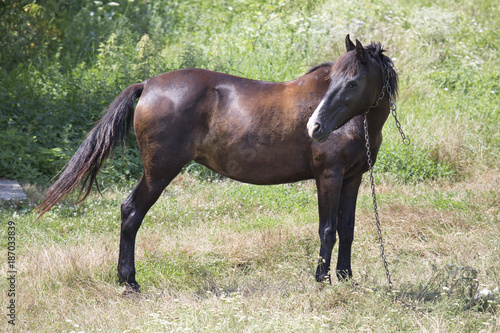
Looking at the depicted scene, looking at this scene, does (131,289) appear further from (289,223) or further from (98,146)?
(289,223)

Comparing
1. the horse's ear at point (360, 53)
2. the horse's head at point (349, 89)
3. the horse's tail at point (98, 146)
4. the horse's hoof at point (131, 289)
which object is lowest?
the horse's hoof at point (131, 289)

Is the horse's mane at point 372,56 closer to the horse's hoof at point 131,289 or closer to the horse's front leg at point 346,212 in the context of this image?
the horse's front leg at point 346,212

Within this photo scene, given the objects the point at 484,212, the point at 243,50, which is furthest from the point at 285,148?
the point at 243,50

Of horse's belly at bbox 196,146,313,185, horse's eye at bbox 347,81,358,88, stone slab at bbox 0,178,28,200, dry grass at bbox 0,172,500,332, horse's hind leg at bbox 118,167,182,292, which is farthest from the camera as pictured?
stone slab at bbox 0,178,28,200

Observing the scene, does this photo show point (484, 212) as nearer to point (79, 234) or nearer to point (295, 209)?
point (295, 209)

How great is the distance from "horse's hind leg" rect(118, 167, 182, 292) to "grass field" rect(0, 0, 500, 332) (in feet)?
0.51

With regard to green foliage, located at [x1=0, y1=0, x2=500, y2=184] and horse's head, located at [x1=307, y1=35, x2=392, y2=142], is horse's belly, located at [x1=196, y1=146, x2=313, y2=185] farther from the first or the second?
green foliage, located at [x1=0, y1=0, x2=500, y2=184]

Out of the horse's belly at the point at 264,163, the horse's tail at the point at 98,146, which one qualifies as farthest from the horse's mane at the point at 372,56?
the horse's tail at the point at 98,146

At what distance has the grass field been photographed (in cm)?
420

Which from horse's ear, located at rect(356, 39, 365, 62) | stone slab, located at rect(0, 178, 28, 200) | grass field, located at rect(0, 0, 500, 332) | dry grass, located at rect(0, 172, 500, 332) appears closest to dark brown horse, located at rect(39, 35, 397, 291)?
horse's ear, located at rect(356, 39, 365, 62)

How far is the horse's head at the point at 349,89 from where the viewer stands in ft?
13.5

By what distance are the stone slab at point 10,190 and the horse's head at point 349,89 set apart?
171 inches

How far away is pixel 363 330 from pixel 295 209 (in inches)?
119

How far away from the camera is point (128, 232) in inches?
186
